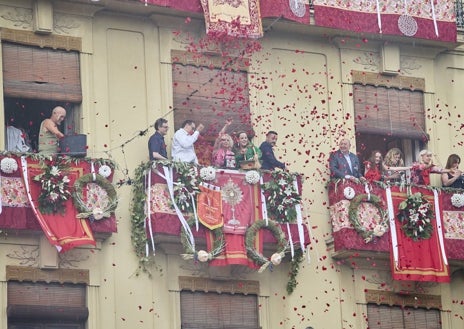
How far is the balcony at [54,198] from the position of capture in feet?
119

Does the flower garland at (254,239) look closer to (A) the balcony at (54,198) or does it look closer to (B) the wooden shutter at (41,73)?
(A) the balcony at (54,198)

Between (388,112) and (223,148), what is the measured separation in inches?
173

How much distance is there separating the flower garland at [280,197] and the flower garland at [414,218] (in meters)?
2.37

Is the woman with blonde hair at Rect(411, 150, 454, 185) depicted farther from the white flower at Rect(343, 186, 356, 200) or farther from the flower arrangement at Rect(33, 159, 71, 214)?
the flower arrangement at Rect(33, 159, 71, 214)

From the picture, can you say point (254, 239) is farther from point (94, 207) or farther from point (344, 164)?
point (94, 207)

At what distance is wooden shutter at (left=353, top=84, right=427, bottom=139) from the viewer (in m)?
41.0

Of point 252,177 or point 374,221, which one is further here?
point 374,221

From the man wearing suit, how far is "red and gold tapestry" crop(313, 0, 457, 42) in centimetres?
261

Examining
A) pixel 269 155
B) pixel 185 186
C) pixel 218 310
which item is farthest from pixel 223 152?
pixel 218 310

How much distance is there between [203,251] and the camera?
122 ft

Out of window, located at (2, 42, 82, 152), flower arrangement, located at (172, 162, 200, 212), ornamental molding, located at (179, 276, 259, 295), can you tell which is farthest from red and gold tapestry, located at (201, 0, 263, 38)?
ornamental molding, located at (179, 276, 259, 295)

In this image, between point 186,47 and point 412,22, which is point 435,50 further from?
point 186,47

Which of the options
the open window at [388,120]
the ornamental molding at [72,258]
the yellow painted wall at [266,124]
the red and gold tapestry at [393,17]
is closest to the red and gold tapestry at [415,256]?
the yellow painted wall at [266,124]

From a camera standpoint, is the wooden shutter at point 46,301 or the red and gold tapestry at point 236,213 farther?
the red and gold tapestry at point 236,213
